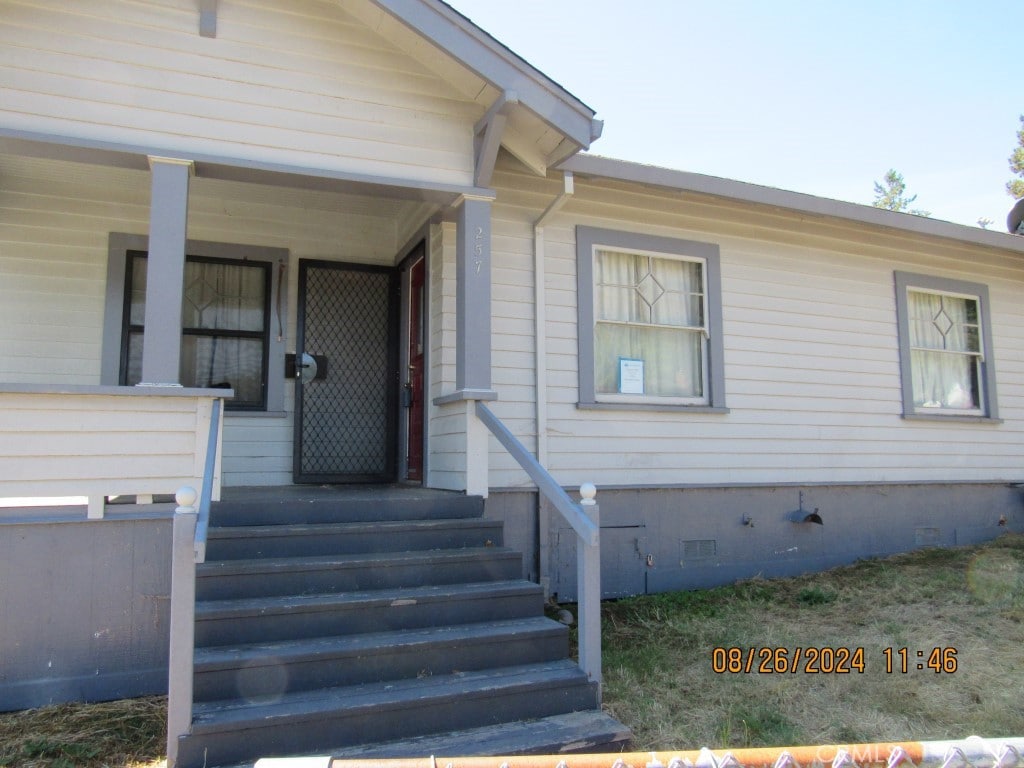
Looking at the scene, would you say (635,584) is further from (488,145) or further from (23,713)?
(23,713)

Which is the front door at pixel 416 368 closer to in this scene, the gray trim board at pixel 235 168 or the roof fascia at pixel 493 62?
the gray trim board at pixel 235 168

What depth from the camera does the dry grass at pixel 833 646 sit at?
3.72 meters

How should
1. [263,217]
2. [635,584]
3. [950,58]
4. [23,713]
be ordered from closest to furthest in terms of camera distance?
[23,713] < [635,584] < [263,217] < [950,58]

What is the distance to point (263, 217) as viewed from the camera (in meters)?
6.63

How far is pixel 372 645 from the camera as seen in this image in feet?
12.0

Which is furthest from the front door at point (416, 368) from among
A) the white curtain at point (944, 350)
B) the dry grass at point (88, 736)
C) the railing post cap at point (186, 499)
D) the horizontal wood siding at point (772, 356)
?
the white curtain at point (944, 350)

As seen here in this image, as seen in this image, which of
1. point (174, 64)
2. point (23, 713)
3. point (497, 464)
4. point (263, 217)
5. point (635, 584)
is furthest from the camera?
point (263, 217)

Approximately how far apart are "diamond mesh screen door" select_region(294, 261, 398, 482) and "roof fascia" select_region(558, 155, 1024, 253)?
219 cm

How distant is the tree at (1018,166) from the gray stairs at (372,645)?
32610 mm

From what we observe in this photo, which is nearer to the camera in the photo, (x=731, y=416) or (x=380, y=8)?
(x=380, y=8)

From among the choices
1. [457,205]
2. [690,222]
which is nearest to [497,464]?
[457,205]

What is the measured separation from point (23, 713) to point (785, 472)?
597 cm

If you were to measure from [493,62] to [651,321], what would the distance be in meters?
2.73

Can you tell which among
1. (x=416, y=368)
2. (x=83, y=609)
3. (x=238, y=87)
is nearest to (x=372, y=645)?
(x=83, y=609)
